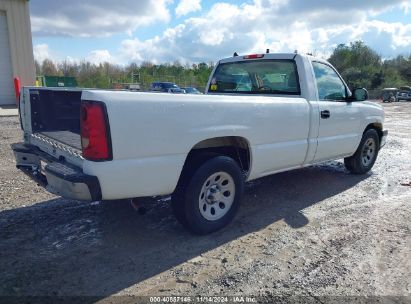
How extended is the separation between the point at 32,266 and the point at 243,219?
2333mm

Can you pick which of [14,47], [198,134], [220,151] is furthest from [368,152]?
[14,47]

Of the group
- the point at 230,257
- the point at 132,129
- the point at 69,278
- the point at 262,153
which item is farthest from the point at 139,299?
the point at 262,153

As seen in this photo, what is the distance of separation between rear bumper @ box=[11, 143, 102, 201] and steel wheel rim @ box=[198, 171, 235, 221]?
1.18 m

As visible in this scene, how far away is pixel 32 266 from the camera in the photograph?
3.13 m

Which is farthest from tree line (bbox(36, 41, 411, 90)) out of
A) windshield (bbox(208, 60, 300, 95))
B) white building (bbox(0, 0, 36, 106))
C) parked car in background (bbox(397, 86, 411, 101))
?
windshield (bbox(208, 60, 300, 95))

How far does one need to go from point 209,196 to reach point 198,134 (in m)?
0.79

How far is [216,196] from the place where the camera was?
388 cm

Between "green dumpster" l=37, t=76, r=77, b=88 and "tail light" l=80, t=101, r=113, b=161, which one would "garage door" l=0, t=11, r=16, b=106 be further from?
"tail light" l=80, t=101, r=113, b=161

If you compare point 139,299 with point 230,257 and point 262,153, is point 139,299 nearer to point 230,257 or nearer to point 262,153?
point 230,257

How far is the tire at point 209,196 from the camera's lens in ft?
11.6

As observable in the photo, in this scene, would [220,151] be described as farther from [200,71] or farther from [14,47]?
[200,71]

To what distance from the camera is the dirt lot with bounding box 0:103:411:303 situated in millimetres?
2926

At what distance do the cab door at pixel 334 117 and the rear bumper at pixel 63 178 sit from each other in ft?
10.7

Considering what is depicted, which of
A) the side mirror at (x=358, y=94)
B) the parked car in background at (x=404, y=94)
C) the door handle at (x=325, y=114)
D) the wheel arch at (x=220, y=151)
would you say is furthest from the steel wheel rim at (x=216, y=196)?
the parked car in background at (x=404, y=94)
